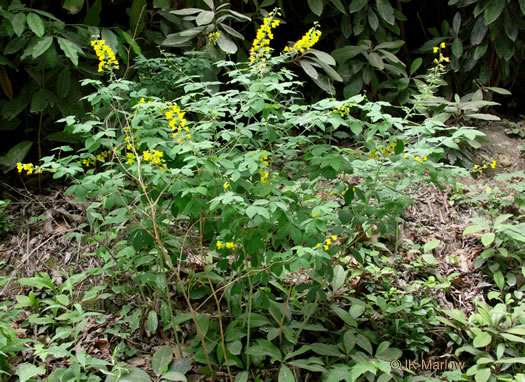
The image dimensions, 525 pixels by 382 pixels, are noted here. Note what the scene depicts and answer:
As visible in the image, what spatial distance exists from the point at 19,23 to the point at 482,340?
2.71m

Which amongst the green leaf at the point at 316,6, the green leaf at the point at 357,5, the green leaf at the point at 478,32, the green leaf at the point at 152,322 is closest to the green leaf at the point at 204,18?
the green leaf at the point at 316,6

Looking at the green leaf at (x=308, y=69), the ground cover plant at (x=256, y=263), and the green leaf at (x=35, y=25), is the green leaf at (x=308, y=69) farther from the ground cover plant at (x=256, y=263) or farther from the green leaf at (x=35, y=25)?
the green leaf at (x=35, y=25)

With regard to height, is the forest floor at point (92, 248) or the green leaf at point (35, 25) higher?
the green leaf at point (35, 25)

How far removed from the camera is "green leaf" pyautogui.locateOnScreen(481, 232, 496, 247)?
261cm

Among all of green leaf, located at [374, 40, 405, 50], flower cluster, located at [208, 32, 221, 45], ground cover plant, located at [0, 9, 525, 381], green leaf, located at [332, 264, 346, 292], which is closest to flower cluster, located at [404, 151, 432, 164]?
ground cover plant, located at [0, 9, 525, 381]

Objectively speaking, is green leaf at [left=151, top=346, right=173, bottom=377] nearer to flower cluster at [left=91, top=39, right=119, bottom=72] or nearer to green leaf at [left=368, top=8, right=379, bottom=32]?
flower cluster at [left=91, top=39, right=119, bottom=72]

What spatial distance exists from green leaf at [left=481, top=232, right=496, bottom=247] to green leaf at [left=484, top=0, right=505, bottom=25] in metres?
1.66

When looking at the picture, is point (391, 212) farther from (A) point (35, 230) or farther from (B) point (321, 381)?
(A) point (35, 230)

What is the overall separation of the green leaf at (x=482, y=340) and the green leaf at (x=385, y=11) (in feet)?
7.22

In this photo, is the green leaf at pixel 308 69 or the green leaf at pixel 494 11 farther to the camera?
the green leaf at pixel 494 11

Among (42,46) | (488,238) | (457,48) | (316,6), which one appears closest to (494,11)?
(457,48)

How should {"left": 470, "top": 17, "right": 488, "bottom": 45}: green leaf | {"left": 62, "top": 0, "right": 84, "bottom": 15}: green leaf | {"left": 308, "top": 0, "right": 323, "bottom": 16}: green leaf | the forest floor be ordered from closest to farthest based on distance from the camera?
the forest floor
{"left": 62, "top": 0, "right": 84, "bottom": 15}: green leaf
{"left": 308, "top": 0, "right": 323, "bottom": 16}: green leaf
{"left": 470, "top": 17, "right": 488, "bottom": 45}: green leaf

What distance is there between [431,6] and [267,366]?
11.4ft

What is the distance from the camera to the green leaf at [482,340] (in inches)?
87.0
